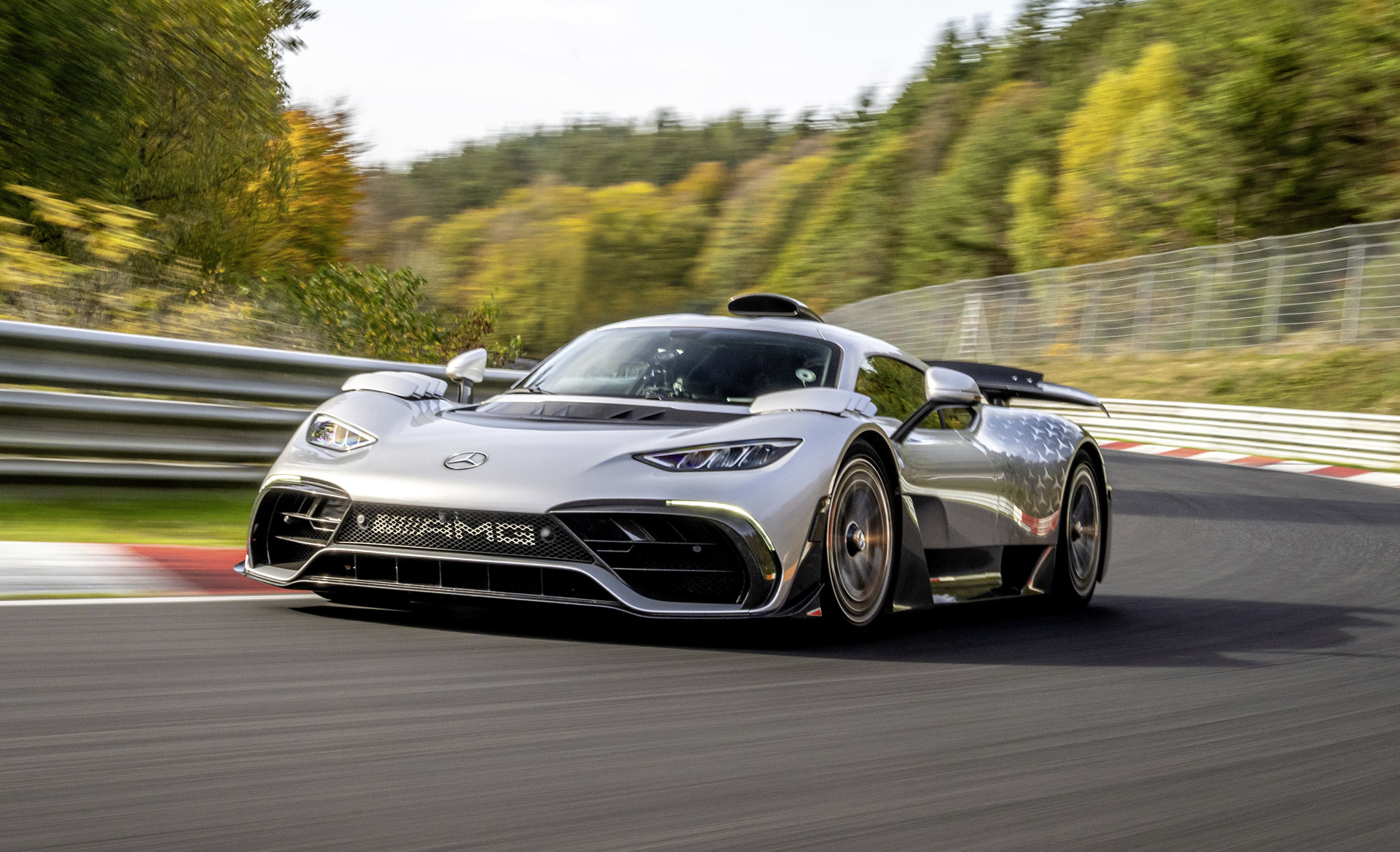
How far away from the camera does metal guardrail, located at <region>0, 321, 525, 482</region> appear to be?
→ 7309 millimetres

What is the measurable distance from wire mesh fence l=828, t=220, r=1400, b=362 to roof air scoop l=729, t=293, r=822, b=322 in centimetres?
2333

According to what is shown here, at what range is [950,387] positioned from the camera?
6078 mm

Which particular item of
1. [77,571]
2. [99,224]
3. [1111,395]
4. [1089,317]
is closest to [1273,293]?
[1111,395]

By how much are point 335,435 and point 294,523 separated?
33 cm

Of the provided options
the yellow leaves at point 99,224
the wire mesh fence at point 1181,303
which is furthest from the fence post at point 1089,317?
the yellow leaves at point 99,224

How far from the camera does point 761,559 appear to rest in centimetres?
498

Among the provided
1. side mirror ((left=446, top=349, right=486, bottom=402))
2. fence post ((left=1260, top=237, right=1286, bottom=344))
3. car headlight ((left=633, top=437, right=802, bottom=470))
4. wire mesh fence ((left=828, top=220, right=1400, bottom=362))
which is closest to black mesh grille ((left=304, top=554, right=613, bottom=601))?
car headlight ((left=633, top=437, right=802, bottom=470))

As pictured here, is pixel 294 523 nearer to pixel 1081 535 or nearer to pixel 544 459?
pixel 544 459

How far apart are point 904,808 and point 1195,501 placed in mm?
10751

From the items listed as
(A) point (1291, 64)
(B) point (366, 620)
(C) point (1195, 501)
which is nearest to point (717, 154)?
(A) point (1291, 64)

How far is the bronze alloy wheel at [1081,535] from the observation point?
7242 millimetres

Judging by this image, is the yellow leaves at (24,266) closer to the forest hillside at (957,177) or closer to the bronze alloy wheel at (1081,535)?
the bronze alloy wheel at (1081,535)

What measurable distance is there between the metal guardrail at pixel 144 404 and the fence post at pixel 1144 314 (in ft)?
92.0

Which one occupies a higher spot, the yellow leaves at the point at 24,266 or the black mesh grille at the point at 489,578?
the yellow leaves at the point at 24,266
